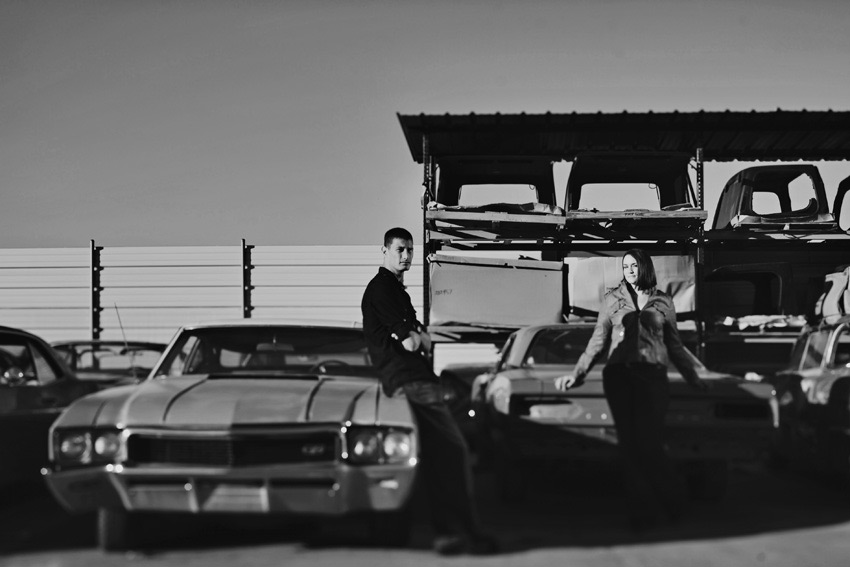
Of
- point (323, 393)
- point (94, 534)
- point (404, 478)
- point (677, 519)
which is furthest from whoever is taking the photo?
point (677, 519)

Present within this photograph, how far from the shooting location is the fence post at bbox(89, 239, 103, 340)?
13656 mm

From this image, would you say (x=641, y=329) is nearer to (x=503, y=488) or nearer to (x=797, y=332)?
(x=503, y=488)

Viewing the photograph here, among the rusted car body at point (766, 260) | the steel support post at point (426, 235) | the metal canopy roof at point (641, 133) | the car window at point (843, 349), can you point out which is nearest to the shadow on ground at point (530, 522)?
the car window at point (843, 349)

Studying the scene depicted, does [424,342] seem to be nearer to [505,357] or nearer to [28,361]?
[505,357]

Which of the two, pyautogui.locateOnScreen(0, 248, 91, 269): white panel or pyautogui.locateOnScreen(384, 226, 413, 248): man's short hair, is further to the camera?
pyautogui.locateOnScreen(0, 248, 91, 269): white panel

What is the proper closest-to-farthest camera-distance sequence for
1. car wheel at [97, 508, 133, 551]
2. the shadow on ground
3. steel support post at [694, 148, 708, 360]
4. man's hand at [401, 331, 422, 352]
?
car wheel at [97, 508, 133, 551]
man's hand at [401, 331, 422, 352]
the shadow on ground
steel support post at [694, 148, 708, 360]

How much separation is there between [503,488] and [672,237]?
5670mm

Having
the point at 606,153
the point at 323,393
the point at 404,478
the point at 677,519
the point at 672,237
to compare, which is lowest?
the point at 677,519

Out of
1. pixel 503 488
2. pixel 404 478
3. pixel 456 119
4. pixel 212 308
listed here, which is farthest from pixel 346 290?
pixel 404 478

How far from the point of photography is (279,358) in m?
6.13

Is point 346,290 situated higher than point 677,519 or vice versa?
point 346,290

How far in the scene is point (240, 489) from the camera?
452 centimetres

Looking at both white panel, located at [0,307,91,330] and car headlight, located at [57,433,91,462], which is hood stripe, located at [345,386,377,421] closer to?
car headlight, located at [57,433,91,462]

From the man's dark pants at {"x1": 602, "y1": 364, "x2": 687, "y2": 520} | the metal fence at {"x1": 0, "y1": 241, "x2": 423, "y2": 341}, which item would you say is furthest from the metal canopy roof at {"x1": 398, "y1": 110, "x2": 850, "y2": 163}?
the man's dark pants at {"x1": 602, "y1": 364, "x2": 687, "y2": 520}
